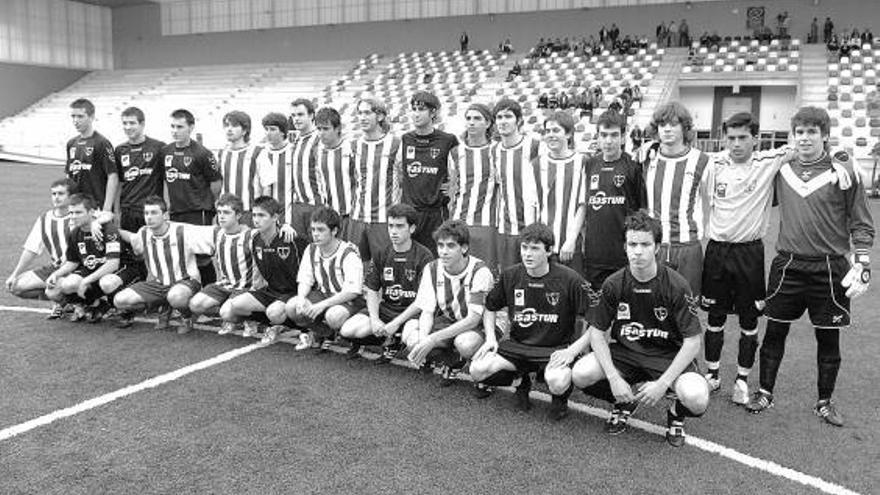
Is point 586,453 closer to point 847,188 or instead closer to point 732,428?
point 732,428

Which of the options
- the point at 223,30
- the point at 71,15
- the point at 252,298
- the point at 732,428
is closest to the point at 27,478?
the point at 252,298

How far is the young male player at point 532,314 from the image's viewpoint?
159 inches

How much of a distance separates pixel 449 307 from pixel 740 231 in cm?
182

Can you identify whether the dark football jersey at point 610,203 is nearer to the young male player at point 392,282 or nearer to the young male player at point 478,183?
the young male player at point 478,183

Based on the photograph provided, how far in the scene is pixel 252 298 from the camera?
534 centimetres

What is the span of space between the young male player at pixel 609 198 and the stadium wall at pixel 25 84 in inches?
1413

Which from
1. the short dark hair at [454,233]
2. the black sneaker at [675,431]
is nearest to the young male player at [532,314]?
the short dark hair at [454,233]

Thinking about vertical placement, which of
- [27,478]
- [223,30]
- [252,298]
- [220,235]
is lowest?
[27,478]

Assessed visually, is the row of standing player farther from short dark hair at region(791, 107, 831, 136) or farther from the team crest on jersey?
the team crest on jersey

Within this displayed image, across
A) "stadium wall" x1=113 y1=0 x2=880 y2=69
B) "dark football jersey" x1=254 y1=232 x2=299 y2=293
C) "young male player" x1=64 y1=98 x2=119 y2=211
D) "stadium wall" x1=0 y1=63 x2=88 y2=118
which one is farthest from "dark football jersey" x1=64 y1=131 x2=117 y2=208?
"stadium wall" x1=0 y1=63 x2=88 y2=118

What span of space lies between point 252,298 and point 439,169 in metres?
1.71

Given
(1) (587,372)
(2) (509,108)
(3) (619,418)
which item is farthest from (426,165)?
(3) (619,418)

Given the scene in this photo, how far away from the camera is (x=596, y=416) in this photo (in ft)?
13.1

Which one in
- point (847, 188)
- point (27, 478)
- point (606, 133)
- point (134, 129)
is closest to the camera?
point (27, 478)
